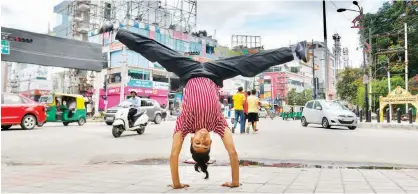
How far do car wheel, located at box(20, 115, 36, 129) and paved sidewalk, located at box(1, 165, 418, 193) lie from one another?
27.4 feet

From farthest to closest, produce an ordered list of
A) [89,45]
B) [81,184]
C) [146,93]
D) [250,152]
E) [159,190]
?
[146,93]
[89,45]
[250,152]
[81,184]
[159,190]

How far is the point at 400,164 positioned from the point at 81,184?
4923 mm

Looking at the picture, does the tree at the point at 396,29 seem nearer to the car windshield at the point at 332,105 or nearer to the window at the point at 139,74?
the car windshield at the point at 332,105

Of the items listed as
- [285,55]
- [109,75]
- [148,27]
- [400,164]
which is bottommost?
[400,164]

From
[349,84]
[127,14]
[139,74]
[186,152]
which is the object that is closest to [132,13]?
[127,14]

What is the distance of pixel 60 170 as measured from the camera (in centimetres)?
517

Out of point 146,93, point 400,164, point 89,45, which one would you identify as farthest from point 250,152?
point 146,93

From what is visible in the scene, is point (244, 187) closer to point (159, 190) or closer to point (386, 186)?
point (159, 190)

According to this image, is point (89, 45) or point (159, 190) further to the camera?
point (89, 45)

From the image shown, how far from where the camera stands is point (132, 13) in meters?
42.4

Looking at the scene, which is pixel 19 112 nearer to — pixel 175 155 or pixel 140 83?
pixel 175 155

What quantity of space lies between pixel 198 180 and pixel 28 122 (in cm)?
1082

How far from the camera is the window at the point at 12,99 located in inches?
495

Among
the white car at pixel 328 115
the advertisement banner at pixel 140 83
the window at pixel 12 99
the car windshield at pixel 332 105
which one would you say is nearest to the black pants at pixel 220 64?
the window at pixel 12 99
